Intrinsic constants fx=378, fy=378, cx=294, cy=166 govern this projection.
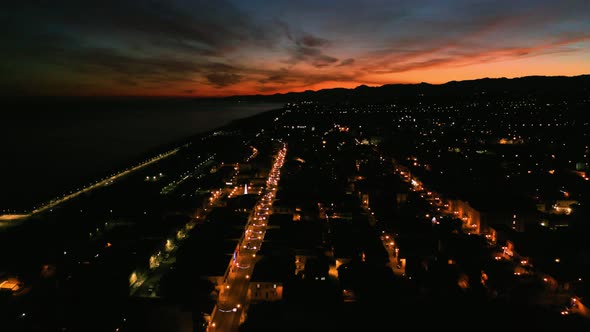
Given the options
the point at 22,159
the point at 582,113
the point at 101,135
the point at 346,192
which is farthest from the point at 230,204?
the point at 582,113

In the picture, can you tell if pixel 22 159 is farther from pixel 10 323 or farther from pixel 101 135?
pixel 10 323

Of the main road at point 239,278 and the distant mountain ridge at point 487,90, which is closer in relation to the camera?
the main road at point 239,278

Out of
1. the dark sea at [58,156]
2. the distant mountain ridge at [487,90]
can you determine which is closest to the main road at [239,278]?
the dark sea at [58,156]

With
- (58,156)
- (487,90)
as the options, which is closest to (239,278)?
(58,156)

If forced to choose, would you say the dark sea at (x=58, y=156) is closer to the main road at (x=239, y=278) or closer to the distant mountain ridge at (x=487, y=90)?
the main road at (x=239, y=278)

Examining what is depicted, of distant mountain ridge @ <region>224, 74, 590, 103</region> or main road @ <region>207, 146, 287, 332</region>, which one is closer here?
main road @ <region>207, 146, 287, 332</region>

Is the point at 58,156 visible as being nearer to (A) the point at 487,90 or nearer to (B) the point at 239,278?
(B) the point at 239,278

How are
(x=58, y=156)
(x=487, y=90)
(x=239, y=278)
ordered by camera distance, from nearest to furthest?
(x=239, y=278) → (x=58, y=156) → (x=487, y=90)

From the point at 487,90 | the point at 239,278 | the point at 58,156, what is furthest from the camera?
the point at 487,90

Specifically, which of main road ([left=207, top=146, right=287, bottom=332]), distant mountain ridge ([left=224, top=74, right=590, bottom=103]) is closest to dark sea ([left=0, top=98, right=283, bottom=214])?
main road ([left=207, top=146, right=287, bottom=332])

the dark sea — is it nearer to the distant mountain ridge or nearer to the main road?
the main road

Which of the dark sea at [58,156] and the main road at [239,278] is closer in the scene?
the main road at [239,278]
